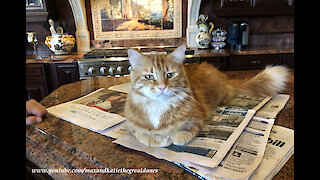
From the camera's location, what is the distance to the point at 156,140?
2.23ft

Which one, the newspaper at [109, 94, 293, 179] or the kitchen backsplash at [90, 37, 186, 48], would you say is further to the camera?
the kitchen backsplash at [90, 37, 186, 48]

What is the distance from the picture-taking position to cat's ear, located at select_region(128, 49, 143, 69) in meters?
0.84

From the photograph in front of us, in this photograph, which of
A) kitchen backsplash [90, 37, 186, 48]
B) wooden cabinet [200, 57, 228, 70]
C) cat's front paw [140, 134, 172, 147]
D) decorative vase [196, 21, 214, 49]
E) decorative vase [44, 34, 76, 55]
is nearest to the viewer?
cat's front paw [140, 134, 172, 147]

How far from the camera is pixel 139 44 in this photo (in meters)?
3.13

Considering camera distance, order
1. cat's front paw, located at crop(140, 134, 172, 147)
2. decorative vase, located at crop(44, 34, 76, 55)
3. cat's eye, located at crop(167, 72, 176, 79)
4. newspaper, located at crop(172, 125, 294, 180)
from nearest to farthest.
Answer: newspaper, located at crop(172, 125, 294, 180), cat's front paw, located at crop(140, 134, 172, 147), cat's eye, located at crop(167, 72, 176, 79), decorative vase, located at crop(44, 34, 76, 55)

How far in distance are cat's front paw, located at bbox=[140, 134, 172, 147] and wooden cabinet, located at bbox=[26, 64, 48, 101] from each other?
232 cm

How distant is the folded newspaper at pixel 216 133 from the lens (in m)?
0.56

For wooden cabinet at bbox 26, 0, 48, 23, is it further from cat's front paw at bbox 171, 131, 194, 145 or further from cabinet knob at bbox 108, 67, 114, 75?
cat's front paw at bbox 171, 131, 194, 145

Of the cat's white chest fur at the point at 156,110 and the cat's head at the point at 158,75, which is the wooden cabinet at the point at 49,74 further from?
the cat's white chest fur at the point at 156,110

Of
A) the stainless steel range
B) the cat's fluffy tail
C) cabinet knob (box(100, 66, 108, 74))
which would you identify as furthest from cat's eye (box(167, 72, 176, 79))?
cabinet knob (box(100, 66, 108, 74))

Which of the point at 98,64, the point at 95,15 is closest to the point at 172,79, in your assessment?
the point at 98,64

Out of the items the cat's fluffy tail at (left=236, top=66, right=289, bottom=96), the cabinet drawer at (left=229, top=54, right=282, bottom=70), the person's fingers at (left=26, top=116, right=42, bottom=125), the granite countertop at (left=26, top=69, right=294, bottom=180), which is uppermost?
the cabinet drawer at (left=229, top=54, right=282, bottom=70)

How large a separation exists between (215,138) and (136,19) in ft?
8.86

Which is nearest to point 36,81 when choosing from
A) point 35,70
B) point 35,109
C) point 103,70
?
point 35,70
